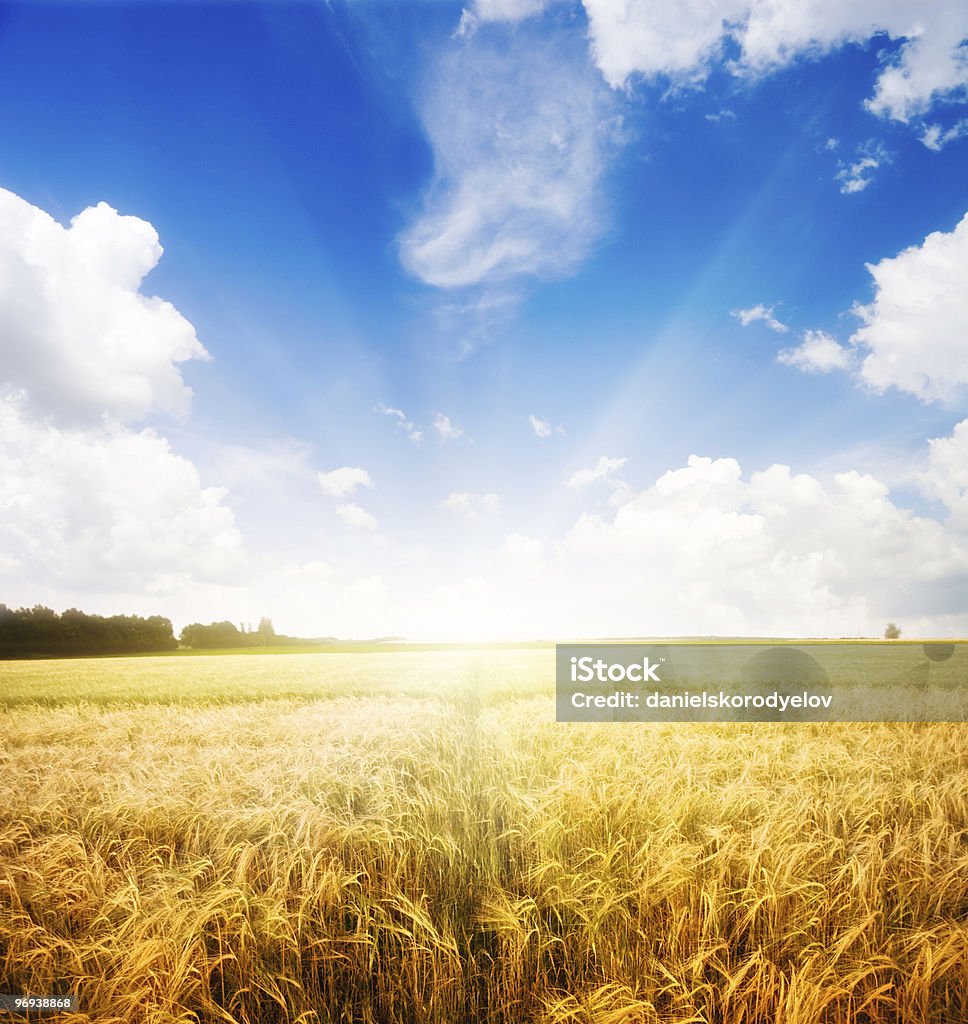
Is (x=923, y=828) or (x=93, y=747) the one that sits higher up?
(x=923, y=828)

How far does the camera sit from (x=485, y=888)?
13.8 feet

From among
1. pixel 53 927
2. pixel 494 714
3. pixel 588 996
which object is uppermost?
pixel 588 996

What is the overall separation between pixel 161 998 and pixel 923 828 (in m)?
6.25

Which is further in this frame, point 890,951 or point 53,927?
point 53,927

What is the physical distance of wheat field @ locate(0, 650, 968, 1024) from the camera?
2959 millimetres

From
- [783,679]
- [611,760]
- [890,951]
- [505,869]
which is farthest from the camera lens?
[783,679]

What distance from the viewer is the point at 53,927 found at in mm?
3578

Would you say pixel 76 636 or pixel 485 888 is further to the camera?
pixel 76 636

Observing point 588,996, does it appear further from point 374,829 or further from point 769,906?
point 374,829

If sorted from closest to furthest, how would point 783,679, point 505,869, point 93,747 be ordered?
1. point 505,869
2. point 93,747
3. point 783,679

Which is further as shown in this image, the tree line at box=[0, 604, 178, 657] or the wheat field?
the tree line at box=[0, 604, 178, 657]

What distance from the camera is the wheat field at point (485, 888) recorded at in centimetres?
296

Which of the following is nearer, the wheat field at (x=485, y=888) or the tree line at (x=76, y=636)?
the wheat field at (x=485, y=888)

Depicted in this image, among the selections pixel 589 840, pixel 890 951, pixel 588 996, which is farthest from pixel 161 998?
pixel 890 951
